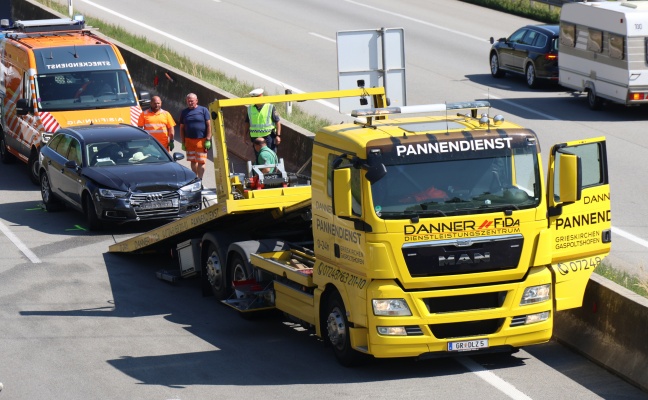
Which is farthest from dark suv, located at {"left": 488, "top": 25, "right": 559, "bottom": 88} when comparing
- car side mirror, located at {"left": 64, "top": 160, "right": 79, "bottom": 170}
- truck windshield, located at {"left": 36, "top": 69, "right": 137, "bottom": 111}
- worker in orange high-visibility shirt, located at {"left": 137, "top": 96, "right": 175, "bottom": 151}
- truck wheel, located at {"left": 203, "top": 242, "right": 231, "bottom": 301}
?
truck wheel, located at {"left": 203, "top": 242, "right": 231, "bottom": 301}

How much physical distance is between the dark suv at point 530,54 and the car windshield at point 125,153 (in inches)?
551

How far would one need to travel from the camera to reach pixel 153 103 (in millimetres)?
22953

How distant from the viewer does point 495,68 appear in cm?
3450

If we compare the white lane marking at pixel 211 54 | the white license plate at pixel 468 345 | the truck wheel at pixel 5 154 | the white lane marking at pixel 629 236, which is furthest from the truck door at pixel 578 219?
the white lane marking at pixel 211 54

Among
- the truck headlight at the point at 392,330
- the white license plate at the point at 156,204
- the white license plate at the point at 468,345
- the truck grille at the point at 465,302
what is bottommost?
the white license plate at the point at 156,204

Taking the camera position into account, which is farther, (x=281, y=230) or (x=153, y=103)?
(x=153, y=103)

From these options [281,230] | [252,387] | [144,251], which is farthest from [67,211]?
[252,387]

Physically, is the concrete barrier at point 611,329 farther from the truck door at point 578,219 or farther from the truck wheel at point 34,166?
the truck wheel at point 34,166

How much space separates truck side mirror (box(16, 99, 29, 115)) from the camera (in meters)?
23.8

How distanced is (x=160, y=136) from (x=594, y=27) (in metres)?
11.5

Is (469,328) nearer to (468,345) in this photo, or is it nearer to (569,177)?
(468,345)

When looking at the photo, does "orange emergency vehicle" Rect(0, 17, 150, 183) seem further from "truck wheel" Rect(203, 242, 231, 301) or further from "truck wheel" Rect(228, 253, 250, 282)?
"truck wheel" Rect(228, 253, 250, 282)

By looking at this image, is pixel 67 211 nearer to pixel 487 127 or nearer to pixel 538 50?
pixel 487 127

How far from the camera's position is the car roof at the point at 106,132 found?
70.1 ft
